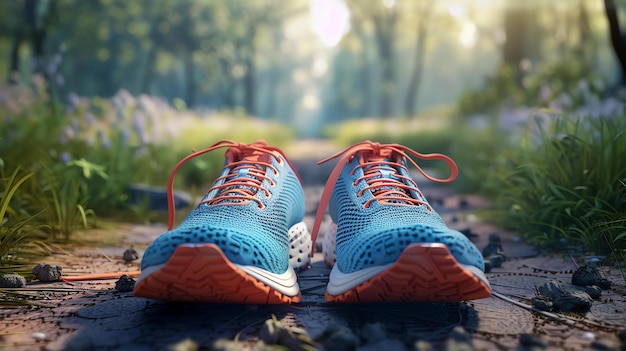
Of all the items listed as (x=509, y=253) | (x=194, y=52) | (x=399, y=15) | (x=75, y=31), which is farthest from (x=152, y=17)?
(x=509, y=253)

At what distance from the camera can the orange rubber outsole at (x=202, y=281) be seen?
4.57 feet

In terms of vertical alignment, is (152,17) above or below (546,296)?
above

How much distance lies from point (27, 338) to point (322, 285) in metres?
1.02

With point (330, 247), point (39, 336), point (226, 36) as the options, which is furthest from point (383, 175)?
point (226, 36)

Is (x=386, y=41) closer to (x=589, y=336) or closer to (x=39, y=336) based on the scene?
(x=589, y=336)

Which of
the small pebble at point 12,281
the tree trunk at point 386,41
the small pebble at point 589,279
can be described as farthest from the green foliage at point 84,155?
the tree trunk at point 386,41

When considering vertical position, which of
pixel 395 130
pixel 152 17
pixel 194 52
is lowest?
pixel 395 130

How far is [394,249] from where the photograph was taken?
1520mm

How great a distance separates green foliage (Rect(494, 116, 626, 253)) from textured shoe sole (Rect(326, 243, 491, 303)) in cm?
122

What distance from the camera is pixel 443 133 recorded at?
10477mm

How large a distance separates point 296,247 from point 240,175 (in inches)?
15.3

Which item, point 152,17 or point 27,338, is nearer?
point 27,338

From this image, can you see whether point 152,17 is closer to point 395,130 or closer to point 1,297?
point 395,130

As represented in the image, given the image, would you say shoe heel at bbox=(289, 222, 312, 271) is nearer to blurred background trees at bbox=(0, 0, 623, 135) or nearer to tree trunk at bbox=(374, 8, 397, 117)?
blurred background trees at bbox=(0, 0, 623, 135)
